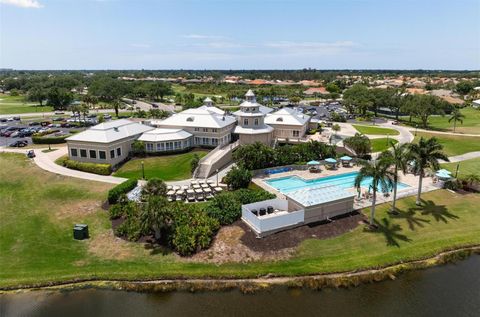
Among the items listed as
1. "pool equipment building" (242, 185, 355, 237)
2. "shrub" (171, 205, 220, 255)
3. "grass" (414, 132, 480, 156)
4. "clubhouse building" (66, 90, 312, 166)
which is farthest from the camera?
"grass" (414, 132, 480, 156)

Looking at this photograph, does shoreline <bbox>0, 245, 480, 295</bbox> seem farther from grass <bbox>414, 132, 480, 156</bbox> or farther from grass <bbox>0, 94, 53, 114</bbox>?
grass <bbox>0, 94, 53, 114</bbox>

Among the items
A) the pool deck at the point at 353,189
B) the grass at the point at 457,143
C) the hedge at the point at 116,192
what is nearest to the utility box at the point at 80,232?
the hedge at the point at 116,192

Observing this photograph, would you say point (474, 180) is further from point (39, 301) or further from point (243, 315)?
point (39, 301)

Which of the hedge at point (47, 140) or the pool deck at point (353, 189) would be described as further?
the hedge at point (47, 140)

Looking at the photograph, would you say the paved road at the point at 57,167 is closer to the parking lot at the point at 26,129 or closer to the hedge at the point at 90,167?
the hedge at the point at 90,167

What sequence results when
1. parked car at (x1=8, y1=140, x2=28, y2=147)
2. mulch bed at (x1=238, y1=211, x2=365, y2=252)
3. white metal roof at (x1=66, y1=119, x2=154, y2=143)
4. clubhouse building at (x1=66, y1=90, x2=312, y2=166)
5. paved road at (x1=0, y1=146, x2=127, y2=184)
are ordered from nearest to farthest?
mulch bed at (x1=238, y1=211, x2=365, y2=252)
paved road at (x1=0, y1=146, x2=127, y2=184)
white metal roof at (x1=66, y1=119, x2=154, y2=143)
clubhouse building at (x1=66, y1=90, x2=312, y2=166)
parked car at (x1=8, y1=140, x2=28, y2=147)

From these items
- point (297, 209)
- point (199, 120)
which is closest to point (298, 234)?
point (297, 209)

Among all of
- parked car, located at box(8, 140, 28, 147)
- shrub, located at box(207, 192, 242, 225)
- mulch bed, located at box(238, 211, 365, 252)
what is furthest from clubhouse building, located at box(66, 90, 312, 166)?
mulch bed, located at box(238, 211, 365, 252)

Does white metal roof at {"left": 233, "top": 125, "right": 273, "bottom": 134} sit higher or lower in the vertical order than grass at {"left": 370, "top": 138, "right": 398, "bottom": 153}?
higher
